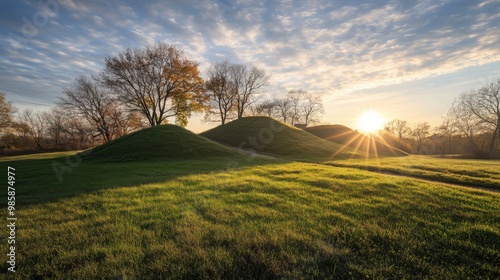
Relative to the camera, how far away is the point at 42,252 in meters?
4.19

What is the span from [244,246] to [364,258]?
94.4 inches

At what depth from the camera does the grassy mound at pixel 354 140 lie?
41.9 meters

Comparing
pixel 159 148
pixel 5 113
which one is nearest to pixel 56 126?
pixel 5 113

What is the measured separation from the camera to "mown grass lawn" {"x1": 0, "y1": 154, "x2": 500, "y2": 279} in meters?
3.68

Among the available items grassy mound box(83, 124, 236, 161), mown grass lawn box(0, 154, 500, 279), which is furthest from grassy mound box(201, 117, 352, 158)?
mown grass lawn box(0, 154, 500, 279)

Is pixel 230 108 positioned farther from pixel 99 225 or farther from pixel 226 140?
pixel 99 225

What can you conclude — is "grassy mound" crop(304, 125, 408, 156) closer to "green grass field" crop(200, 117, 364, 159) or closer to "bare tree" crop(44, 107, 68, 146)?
"green grass field" crop(200, 117, 364, 159)

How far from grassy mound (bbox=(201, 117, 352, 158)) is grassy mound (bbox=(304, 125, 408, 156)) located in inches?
398

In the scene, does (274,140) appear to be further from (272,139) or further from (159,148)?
(159,148)

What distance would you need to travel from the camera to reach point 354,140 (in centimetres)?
4741

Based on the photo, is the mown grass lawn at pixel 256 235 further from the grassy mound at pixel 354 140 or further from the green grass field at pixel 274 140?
the grassy mound at pixel 354 140

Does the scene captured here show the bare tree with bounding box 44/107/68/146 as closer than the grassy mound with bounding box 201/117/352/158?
No

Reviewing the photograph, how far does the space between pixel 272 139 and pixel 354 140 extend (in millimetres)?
23453

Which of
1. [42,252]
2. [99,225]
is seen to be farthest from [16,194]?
[42,252]
